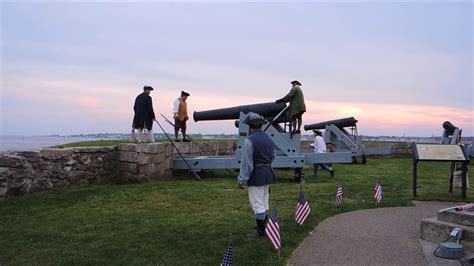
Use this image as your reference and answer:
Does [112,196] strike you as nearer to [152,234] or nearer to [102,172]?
[102,172]

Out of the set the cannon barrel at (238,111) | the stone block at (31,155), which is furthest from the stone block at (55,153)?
the cannon barrel at (238,111)

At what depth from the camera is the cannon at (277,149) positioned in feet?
43.0

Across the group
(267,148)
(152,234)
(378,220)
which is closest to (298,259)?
(267,148)

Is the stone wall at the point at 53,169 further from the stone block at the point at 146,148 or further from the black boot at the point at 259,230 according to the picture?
the black boot at the point at 259,230

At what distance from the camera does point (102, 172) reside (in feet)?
35.4

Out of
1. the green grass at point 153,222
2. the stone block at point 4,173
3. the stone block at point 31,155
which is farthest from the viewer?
the stone block at point 31,155

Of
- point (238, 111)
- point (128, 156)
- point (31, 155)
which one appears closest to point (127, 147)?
point (128, 156)

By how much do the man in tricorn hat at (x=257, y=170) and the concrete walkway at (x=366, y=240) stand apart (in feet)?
2.23

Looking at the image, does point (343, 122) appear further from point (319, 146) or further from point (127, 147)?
point (127, 147)

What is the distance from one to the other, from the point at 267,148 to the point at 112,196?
13.1 ft

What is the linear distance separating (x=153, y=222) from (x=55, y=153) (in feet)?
10.6

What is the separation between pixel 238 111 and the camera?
14062mm

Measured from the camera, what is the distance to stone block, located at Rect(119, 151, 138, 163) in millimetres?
11234

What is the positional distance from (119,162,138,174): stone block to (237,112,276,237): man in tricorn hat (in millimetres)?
5498
